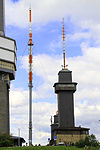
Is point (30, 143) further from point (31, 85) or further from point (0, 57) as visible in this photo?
point (0, 57)

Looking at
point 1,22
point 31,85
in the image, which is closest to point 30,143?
point 31,85

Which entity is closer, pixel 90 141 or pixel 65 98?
pixel 90 141

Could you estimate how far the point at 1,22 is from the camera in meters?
171

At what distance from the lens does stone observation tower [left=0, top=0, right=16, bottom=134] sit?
→ 158250mm

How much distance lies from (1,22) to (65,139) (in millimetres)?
65221

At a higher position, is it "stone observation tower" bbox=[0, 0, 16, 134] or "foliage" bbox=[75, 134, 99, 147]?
"stone observation tower" bbox=[0, 0, 16, 134]

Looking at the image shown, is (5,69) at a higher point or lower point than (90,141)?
higher

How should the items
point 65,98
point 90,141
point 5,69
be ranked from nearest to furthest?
point 90,141, point 5,69, point 65,98

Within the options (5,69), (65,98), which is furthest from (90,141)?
(5,69)

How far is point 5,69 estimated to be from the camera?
6447 inches

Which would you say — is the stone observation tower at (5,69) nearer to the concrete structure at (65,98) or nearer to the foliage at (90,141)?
the concrete structure at (65,98)

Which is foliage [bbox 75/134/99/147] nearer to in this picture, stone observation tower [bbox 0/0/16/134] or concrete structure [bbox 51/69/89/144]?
concrete structure [bbox 51/69/89/144]

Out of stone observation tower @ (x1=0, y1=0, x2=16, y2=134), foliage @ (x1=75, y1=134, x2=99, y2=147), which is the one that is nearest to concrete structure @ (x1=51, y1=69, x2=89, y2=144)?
stone observation tower @ (x1=0, y1=0, x2=16, y2=134)

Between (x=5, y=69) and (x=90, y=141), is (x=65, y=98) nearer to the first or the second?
(x=5, y=69)
